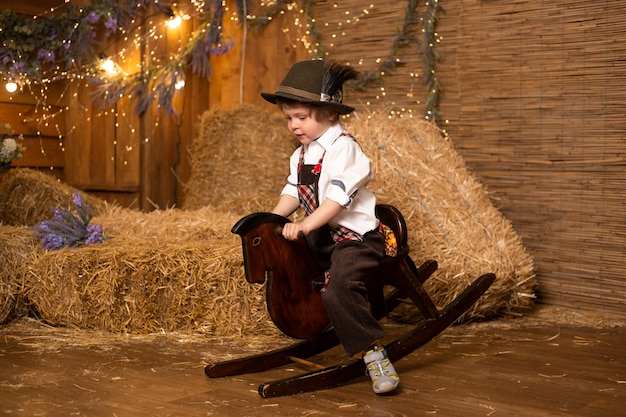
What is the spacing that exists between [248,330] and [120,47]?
2.59 metres

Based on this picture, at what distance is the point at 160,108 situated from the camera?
5.24 m

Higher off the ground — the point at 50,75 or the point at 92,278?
the point at 50,75

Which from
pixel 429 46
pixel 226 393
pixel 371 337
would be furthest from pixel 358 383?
pixel 429 46

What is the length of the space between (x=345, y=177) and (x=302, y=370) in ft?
2.33

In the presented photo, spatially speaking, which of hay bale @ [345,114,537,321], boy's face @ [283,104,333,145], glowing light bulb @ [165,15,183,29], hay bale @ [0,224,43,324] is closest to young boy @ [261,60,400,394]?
boy's face @ [283,104,333,145]

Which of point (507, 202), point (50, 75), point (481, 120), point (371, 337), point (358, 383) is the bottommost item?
point (358, 383)

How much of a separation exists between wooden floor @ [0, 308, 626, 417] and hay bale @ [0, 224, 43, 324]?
3.6 inches

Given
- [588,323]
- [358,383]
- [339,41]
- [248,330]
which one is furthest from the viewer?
[339,41]

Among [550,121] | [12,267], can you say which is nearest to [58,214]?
[12,267]

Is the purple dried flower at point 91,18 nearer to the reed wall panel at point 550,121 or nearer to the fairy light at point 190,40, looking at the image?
the fairy light at point 190,40

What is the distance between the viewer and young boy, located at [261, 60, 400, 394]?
2562 millimetres

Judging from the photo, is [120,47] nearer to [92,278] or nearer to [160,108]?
[160,108]

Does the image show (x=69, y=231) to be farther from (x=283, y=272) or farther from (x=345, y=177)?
(x=345, y=177)

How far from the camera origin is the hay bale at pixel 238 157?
185 inches
